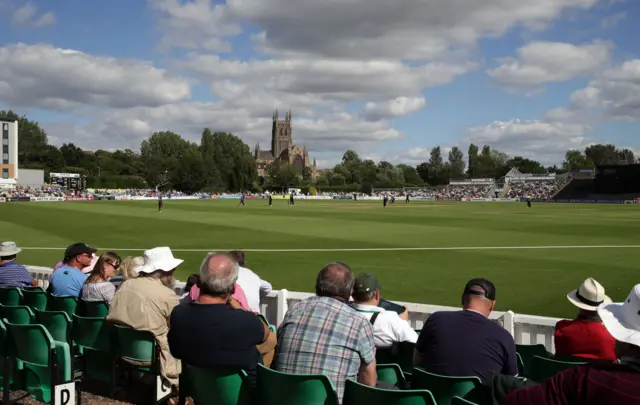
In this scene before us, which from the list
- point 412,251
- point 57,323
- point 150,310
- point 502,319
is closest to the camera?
point 150,310

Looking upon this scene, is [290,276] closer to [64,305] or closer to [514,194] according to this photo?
[64,305]

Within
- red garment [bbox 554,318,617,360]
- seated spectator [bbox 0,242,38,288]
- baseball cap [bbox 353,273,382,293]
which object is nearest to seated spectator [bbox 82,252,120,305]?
seated spectator [bbox 0,242,38,288]

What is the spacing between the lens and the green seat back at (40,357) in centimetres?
491

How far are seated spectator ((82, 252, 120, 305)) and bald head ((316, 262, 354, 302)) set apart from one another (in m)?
3.78

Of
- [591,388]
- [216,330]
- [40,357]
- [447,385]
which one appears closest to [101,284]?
[40,357]

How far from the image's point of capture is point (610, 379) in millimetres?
2516

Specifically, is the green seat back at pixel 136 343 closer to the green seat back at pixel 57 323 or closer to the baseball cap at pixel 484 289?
the green seat back at pixel 57 323

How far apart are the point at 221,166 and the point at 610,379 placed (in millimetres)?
143767

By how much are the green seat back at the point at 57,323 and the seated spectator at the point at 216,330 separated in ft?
7.06

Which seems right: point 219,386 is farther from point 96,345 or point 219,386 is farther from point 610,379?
point 610,379

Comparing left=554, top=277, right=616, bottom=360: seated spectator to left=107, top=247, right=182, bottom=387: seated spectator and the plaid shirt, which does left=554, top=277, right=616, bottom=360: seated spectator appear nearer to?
the plaid shirt

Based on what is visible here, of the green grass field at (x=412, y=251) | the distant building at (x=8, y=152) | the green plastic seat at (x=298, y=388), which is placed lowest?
the green grass field at (x=412, y=251)

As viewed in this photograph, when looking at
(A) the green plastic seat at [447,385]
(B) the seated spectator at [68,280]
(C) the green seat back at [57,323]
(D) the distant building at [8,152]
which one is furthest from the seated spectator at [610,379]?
(D) the distant building at [8,152]

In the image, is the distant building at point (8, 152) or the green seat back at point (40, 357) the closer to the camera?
the green seat back at point (40, 357)
